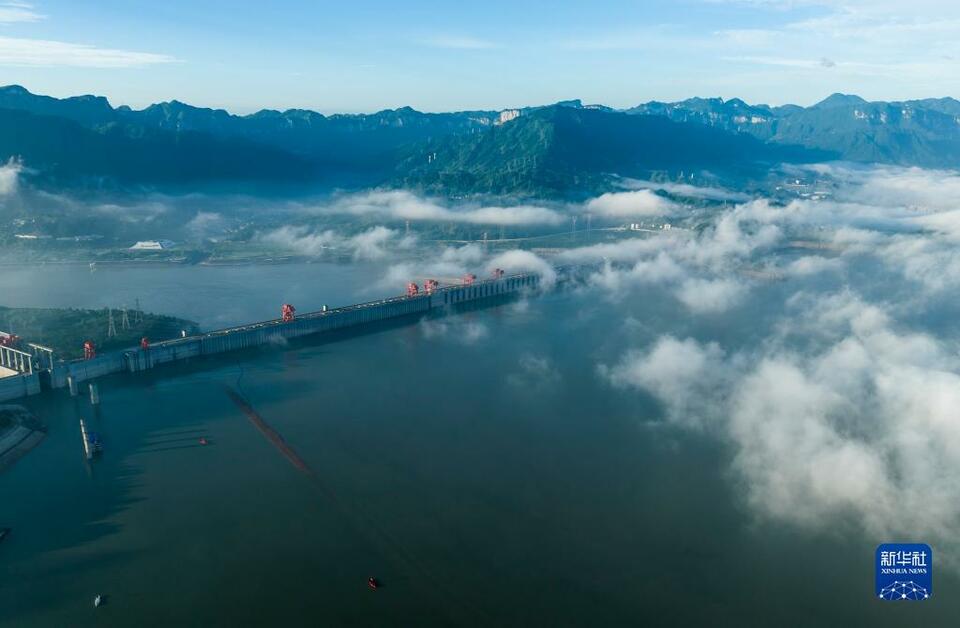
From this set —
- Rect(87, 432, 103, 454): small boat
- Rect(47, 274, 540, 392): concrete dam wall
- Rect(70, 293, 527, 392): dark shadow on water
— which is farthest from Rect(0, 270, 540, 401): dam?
Rect(87, 432, 103, 454): small boat

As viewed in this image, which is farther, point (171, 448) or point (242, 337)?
point (242, 337)

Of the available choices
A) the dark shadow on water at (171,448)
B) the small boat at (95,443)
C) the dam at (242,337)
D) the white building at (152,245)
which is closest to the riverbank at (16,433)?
the small boat at (95,443)

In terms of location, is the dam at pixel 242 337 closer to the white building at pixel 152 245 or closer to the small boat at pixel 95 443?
the small boat at pixel 95 443

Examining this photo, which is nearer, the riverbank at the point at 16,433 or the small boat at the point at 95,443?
the riverbank at the point at 16,433

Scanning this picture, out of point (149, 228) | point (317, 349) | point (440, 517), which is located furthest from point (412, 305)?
point (149, 228)

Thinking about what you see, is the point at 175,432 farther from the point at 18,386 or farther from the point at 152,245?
the point at 152,245

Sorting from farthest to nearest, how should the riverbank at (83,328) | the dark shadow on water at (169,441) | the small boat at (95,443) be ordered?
1. the riverbank at (83,328)
2. the dark shadow on water at (169,441)
3. the small boat at (95,443)

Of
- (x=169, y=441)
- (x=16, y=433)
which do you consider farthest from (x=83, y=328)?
(x=169, y=441)
